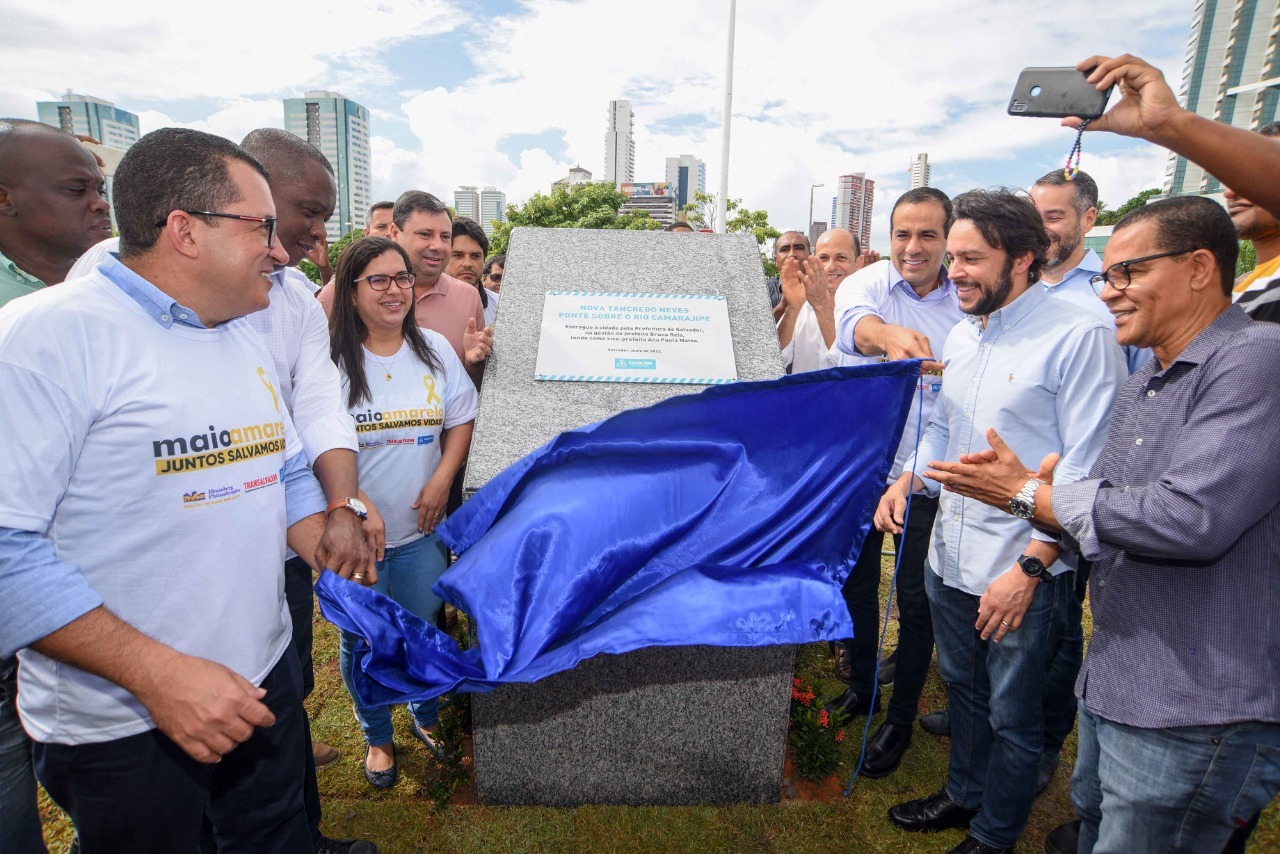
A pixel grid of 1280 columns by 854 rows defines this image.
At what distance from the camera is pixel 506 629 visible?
2008 millimetres

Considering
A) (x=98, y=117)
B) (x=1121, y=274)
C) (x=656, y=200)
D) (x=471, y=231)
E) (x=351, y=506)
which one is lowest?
(x=351, y=506)

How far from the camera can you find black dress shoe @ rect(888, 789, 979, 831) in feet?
8.92

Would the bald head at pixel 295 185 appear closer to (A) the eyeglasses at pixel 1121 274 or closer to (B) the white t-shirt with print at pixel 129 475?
(B) the white t-shirt with print at pixel 129 475

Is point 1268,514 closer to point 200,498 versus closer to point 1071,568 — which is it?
point 1071,568

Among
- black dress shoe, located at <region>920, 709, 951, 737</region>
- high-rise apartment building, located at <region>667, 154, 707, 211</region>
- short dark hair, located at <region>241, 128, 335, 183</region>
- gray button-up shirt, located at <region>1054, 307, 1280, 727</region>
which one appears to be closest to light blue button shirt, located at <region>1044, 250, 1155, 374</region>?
gray button-up shirt, located at <region>1054, 307, 1280, 727</region>

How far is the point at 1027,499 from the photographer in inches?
72.7

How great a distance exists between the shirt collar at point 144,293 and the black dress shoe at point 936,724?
3.50 meters

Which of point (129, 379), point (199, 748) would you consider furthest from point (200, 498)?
point (199, 748)

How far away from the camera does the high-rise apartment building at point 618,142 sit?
216 feet

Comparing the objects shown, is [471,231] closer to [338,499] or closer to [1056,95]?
[338,499]

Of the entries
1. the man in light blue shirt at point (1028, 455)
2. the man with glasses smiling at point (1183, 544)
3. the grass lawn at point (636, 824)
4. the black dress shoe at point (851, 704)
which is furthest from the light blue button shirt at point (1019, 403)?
the black dress shoe at point (851, 704)

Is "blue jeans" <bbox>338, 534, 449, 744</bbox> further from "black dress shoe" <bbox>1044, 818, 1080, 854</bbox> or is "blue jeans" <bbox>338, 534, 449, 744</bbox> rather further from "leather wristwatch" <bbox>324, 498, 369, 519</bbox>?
"black dress shoe" <bbox>1044, 818, 1080, 854</bbox>

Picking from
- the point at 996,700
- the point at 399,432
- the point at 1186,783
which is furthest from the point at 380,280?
the point at 1186,783

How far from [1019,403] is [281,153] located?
2.83 metres
